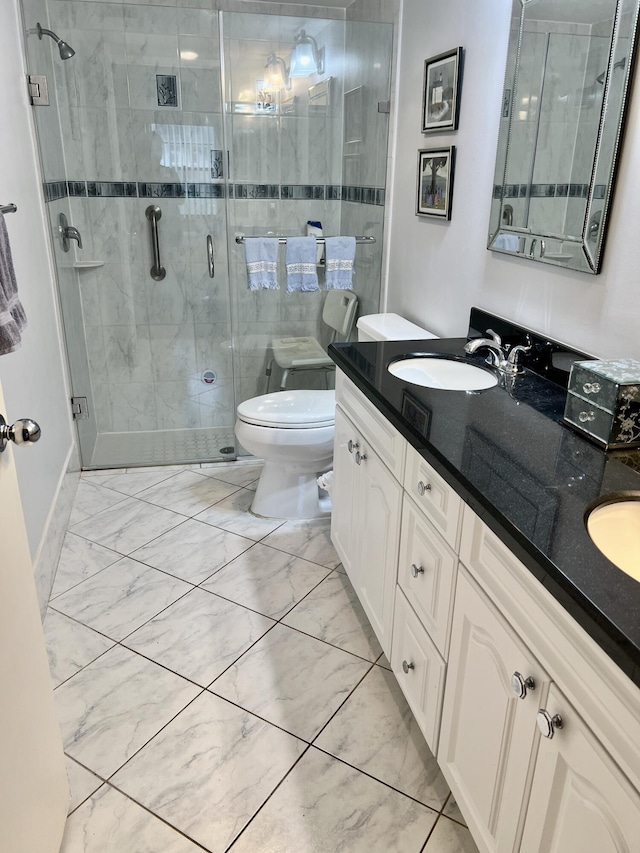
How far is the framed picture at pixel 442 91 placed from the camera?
2166 millimetres

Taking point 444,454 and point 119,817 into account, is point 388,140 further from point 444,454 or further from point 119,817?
point 119,817

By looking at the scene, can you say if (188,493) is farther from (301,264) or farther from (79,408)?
(301,264)

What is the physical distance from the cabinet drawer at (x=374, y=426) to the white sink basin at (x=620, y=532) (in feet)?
1.70

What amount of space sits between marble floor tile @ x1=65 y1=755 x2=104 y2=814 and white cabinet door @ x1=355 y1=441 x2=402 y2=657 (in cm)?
81

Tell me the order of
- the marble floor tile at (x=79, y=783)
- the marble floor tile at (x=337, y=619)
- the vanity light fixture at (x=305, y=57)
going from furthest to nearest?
the vanity light fixture at (x=305, y=57) < the marble floor tile at (x=337, y=619) < the marble floor tile at (x=79, y=783)

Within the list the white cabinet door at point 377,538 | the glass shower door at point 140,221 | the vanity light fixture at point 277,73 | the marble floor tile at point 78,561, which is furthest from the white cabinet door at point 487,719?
the vanity light fixture at point 277,73

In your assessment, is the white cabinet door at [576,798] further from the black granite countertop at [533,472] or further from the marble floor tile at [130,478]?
the marble floor tile at [130,478]

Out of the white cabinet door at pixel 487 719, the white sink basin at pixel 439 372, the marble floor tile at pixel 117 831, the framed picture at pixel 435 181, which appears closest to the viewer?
the white cabinet door at pixel 487 719

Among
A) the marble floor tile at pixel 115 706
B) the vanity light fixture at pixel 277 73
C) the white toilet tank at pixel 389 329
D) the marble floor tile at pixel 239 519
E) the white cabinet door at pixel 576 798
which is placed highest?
the vanity light fixture at pixel 277 73

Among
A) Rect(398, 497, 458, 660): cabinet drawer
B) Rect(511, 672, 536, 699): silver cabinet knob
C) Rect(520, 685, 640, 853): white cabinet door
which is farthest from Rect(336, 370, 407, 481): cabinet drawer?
Rect(520, 685, 640, 853): white cabinet door

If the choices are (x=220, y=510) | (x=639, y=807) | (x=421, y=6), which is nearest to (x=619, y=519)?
(x=639, y=807)

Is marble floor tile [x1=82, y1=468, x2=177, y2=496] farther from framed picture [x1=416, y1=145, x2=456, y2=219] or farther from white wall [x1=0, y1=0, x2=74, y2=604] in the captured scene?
framed picture [x1=416, y1=145, x2=456, y2=219]

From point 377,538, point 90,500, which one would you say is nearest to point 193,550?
point 90,500

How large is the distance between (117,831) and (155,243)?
2617 millimetres
